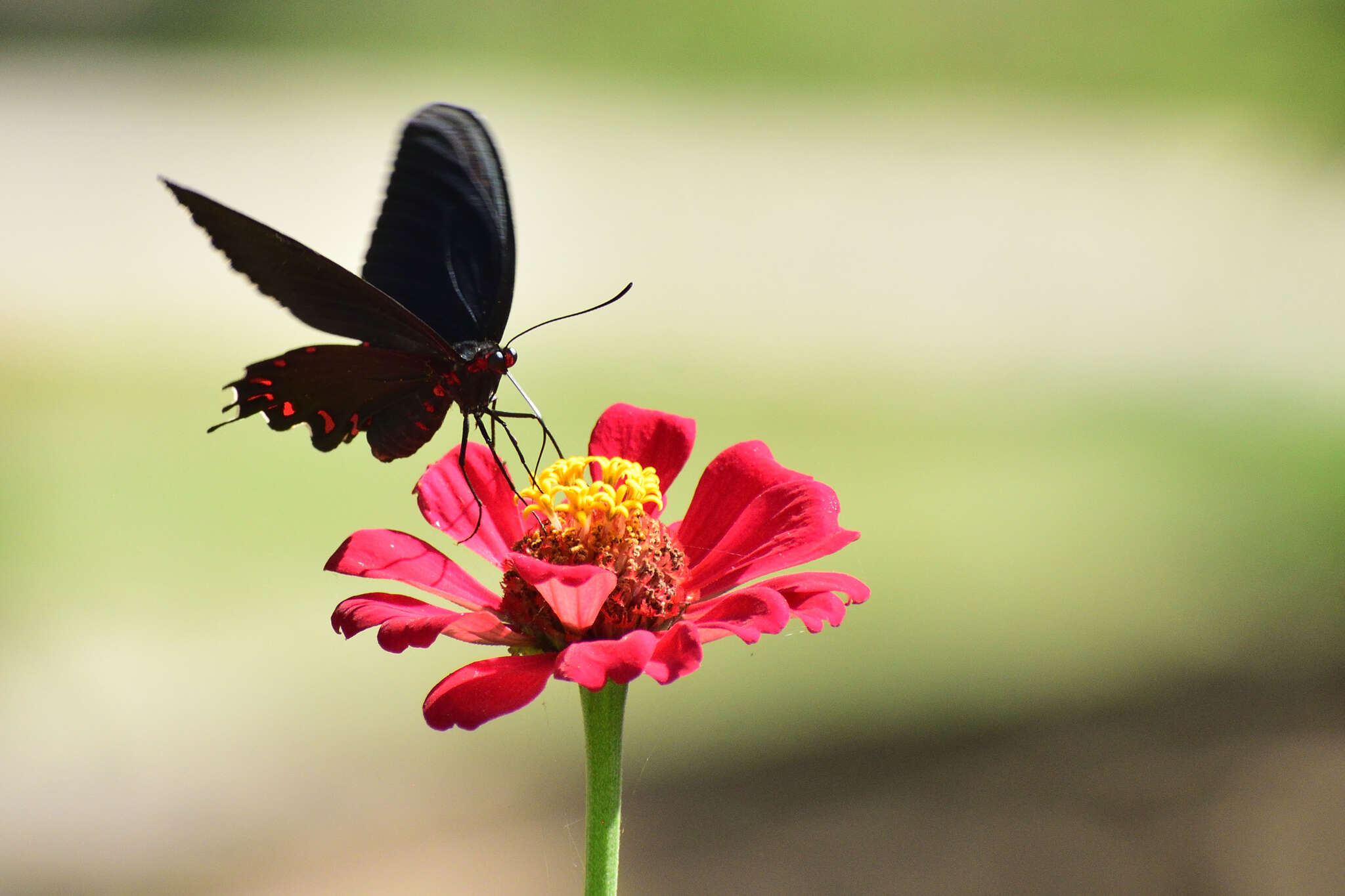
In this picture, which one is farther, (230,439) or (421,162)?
(230,439)

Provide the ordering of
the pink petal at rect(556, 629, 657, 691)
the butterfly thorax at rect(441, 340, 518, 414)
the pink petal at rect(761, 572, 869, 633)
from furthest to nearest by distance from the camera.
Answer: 1. the butterfly thorax at rect(441, 340, 518, 414)
2. the pink petal at rect(761, 572, 869, 633)
3. the pink petal at rect(556, 629, 657, 691)

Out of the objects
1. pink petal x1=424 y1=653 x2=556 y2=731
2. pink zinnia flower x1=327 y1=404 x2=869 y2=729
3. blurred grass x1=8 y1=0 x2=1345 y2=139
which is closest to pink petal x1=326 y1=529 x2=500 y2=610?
pink zinnia flower x1=327 y1=404 x2=869 y2=729

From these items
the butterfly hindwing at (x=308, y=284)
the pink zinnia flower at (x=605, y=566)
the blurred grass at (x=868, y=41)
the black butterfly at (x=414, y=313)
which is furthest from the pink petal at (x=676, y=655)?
the blurred grass at (x=868, y=41)

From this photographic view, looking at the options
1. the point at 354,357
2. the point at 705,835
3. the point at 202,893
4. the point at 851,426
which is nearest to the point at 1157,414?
the point at 851,426

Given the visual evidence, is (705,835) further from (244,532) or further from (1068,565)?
(244,532)

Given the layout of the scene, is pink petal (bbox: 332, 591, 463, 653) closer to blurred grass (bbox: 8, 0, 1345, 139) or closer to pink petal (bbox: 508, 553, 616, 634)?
pink petal (bbox: 508, 553, 616, 634)

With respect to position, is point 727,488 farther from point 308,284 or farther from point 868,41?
point 868,41

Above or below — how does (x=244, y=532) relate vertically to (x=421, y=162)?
above
